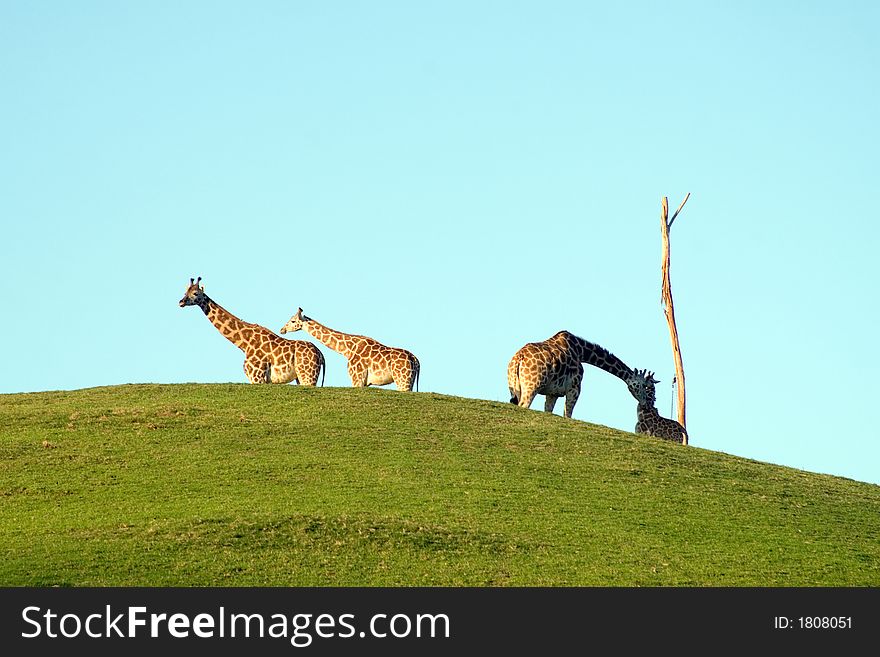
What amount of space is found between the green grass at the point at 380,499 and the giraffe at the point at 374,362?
1.31m

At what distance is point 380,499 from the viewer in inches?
1379

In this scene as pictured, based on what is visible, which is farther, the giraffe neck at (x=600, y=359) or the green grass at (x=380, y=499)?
the giraffe neck at (x=600, y=359)

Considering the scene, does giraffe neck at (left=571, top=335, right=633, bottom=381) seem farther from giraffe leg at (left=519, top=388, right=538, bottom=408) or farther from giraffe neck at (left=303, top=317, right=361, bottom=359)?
giraffe neck at (left=303, top=317, right=361, bottom=359)

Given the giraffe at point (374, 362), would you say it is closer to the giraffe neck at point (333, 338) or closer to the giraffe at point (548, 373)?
the giraffe neck at point (333, 338)

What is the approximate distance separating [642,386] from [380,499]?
621 inches

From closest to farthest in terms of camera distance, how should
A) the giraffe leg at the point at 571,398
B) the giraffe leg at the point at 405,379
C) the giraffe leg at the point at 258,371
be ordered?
the giraffe leg at the point at 405,379
the giraffe leg at the point at 258,371
the giraffe leg at the point at 571,398

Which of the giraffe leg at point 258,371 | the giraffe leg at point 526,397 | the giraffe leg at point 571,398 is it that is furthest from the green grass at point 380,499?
the giraffe leg at point 571,398

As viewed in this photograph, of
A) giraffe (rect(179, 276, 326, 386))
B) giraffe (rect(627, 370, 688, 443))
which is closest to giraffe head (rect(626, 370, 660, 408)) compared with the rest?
giraffe (rect(627, 370, 688, 443))

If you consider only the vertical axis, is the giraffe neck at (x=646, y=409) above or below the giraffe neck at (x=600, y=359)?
below

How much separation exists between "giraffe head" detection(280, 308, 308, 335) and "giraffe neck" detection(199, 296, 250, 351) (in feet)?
7.48

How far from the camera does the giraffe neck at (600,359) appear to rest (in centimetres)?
4844

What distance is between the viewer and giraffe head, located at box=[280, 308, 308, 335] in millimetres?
49094

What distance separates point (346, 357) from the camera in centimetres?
4697

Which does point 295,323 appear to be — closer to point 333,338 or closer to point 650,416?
point 333,338
